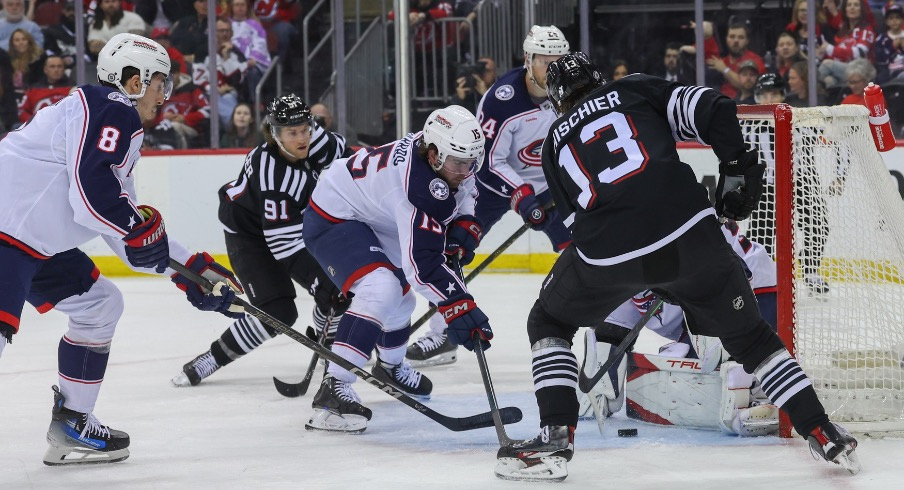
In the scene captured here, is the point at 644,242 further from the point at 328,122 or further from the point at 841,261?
the point at 328,122

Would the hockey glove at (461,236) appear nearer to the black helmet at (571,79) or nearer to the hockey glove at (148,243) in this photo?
the black helmet at (571,79)

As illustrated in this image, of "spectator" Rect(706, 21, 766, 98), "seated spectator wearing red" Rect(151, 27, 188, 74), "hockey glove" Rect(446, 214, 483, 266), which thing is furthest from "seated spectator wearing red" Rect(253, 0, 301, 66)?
"hockey glove" Rect(446, 214, 483, 266)

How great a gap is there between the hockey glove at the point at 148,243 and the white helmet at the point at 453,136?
0.78 metres

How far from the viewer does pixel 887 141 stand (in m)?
3.44

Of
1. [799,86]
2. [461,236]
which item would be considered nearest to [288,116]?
[461,236]

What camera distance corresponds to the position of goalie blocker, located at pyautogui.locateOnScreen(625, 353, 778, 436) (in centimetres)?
325

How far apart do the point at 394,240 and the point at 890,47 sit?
4337mm

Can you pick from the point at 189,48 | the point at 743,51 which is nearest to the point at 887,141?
the point at 743,51

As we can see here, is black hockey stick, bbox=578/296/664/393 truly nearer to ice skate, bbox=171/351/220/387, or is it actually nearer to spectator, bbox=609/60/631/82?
ice skate, bbox=171/351/220/387

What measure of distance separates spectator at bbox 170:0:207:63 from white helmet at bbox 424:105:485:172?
4396 mm

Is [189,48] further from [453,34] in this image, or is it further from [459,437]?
[459,437]

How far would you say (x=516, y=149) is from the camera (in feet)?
15.9

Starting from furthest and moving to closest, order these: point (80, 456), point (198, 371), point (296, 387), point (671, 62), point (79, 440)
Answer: point (671, 62) → point (198, 371) → point (296, 387) → point (80, 456) → point (79, 440)

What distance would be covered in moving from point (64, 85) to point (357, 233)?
4.61 metres
